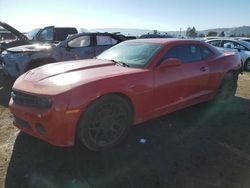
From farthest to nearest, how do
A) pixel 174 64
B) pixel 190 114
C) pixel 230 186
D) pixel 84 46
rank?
pixel 84 46 → pixel 190 114 → pixel 174 64 → pixel 230 186

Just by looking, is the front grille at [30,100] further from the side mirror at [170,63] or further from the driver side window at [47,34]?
the driver side window at [47,34]

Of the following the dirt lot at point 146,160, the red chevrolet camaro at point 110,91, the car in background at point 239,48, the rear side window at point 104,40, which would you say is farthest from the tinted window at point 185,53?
the car in background at point 239,48


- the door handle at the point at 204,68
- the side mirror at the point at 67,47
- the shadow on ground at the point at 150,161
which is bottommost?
the shadow on ground at the point at 150,161

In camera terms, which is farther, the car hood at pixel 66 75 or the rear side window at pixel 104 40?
the rear side window at pixel 104 40

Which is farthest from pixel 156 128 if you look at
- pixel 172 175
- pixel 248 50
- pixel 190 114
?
pixel 248 50

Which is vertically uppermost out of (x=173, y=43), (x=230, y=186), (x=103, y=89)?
(x=173, y=43)

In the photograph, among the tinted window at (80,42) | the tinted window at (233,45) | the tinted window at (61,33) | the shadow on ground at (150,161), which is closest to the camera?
the shadow on ground at (150,161)

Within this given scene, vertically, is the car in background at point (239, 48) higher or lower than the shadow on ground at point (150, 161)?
higher

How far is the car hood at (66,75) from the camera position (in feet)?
11.9

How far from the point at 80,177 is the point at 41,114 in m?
0.90

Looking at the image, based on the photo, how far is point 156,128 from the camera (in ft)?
15.9

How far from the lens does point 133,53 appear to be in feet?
16.1

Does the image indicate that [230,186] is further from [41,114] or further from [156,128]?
[41,114]

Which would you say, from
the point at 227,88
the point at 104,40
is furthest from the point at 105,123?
the point at 104,40
